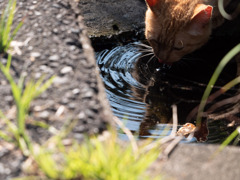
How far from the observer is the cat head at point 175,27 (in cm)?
318

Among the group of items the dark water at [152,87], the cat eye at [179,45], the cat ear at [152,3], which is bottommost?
the dark water at [152,87]

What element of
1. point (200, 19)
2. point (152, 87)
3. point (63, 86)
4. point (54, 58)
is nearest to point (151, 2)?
point (200, 19)

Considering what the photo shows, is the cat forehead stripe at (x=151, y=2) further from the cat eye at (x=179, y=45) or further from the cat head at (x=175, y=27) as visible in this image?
the cat eye at (x=179, y=45)

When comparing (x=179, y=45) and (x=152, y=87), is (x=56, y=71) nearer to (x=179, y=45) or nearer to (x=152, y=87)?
(x=152, y=87)

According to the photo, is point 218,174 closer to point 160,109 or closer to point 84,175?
point 84,175

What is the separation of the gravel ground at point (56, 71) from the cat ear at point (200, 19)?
1.23 metres

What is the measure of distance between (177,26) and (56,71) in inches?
70.7

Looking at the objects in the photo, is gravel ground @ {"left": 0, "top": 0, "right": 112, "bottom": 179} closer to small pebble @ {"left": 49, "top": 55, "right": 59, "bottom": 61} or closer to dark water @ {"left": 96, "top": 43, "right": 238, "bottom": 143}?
small pebble @ {"left": 49, "top": 55, "right": 59, "bottom": 61}

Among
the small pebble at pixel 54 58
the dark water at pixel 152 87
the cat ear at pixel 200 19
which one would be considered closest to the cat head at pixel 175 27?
the cat ear at pixel 200 19

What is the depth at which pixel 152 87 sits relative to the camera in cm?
318

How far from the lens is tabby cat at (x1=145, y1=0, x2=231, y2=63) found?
318cm

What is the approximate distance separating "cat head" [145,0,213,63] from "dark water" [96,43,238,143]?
19cm

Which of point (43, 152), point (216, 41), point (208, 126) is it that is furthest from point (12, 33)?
point (216, 41)

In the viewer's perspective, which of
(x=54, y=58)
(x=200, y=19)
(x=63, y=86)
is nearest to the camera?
(x=63, y=86)
